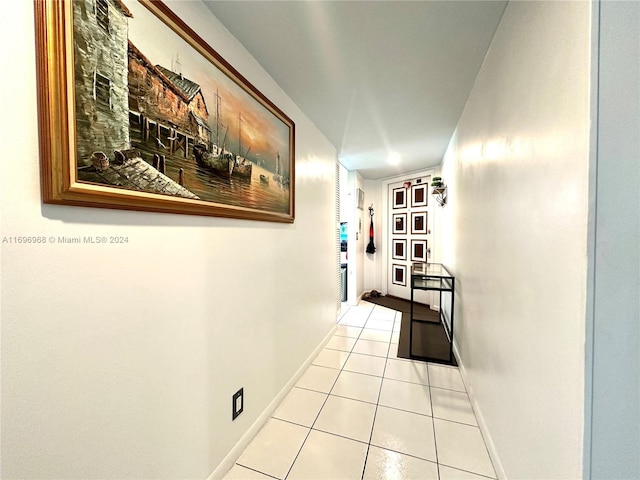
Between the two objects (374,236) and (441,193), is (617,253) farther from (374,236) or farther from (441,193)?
(374,236)

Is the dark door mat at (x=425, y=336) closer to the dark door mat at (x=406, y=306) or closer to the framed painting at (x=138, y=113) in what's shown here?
the dark door mat at (x=406, y=306)

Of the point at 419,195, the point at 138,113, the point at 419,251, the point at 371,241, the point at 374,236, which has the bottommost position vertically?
the point at 419,251

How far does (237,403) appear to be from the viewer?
143cm

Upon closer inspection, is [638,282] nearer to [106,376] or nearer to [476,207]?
[476,207]

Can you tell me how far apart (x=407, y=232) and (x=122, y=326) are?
4.54 m

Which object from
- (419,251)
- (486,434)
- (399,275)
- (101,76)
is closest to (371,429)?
(486,434)

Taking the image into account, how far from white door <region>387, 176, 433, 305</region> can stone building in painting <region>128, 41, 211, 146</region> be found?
158 inches

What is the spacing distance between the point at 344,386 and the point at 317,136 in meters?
2.40

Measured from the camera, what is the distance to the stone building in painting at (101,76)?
74cm

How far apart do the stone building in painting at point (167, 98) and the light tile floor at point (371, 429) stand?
68.2 inches

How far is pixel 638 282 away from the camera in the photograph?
61 centimetres

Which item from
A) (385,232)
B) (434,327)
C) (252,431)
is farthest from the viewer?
(385,232)

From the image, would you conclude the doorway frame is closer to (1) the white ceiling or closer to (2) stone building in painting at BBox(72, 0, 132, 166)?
(1) the white ceiling

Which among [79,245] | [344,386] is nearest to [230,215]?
[79,245]
